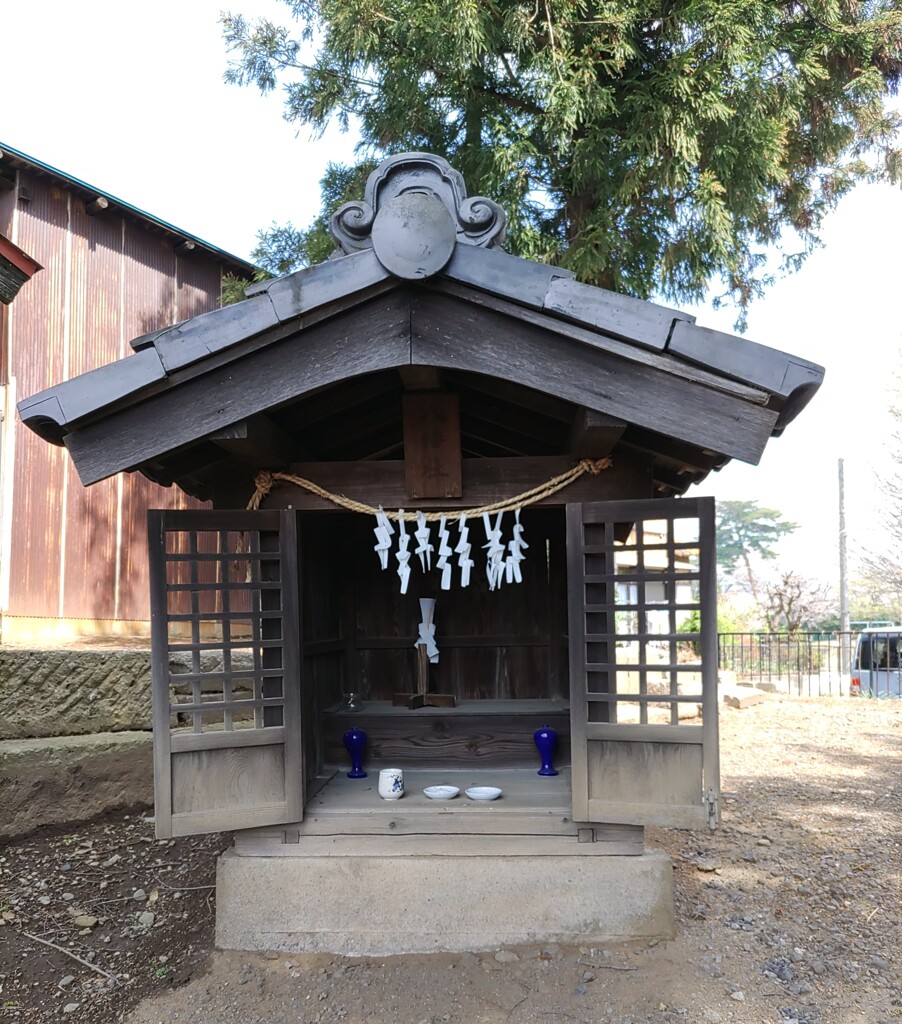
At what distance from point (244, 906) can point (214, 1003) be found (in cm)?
44

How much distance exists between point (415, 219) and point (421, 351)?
1.72ft

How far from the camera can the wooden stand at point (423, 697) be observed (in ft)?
17.1

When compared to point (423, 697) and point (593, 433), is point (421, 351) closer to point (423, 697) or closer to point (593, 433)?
point (593, 433)

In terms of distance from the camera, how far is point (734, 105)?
7160mm

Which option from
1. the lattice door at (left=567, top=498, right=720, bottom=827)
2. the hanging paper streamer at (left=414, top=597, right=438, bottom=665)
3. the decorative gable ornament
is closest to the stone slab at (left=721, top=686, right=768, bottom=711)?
the hanging paper streamer at (left=414, top=597, right=438, bottom=665)

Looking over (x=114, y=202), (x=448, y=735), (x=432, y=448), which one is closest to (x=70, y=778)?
(x=448, y=735)

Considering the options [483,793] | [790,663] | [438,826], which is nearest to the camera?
[438,826]

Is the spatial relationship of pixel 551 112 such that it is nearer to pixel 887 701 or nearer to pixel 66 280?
pixel 66 280

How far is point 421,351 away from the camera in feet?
11.1

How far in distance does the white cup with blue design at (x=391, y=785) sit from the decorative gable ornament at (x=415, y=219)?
251cm

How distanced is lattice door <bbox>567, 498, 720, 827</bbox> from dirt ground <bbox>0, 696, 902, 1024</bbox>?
0.70 m

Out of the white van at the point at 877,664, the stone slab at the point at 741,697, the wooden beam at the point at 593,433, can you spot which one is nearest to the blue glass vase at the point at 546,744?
the wooden beam at the point at 593,433

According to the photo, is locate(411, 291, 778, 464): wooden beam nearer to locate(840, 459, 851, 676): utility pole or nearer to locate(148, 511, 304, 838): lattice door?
locate(148, 511, 304, 838): lattice door

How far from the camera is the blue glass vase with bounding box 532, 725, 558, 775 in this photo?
4.60m
